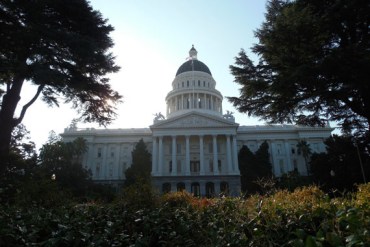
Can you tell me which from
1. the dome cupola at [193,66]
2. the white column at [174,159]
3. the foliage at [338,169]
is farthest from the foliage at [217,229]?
the dome cupola at [193,66]

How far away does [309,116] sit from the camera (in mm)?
12430

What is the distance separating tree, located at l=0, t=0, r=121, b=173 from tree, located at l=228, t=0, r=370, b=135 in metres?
5.26

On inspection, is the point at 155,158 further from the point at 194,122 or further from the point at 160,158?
the point at 194,122

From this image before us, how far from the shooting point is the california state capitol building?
2216 inches

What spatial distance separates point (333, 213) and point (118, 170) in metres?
60.9

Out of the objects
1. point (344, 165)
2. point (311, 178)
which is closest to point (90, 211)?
point (344, 165)

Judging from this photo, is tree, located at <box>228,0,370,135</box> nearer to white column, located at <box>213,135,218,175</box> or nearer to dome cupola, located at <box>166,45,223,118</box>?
white column, located at <box>213,135,218,175</box>

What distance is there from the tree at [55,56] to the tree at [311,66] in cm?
526

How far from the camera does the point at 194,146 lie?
61531 millimetres

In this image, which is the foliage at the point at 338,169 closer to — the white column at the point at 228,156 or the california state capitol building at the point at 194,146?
the california state capitol building at the point at 194,146

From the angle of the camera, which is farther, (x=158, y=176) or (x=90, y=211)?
(x=158, y=176)

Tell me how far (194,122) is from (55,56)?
161ft

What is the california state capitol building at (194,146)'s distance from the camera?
56281 mm

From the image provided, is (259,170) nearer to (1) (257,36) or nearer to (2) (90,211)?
(1) (257,36)
